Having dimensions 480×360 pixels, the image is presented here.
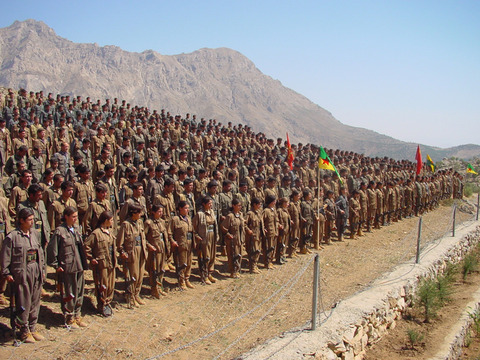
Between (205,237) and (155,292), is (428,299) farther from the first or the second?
(155,292)

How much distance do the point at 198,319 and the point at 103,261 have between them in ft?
6.02

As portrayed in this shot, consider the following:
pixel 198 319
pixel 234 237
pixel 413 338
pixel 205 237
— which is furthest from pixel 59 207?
pixel 413 338

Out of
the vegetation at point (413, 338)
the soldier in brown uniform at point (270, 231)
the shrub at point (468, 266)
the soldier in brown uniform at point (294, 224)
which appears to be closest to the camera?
the vegetation at point (413, 338)

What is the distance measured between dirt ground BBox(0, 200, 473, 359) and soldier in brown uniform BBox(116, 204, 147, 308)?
31 cm

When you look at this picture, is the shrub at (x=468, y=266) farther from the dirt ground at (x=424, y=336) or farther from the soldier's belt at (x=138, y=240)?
the soldier's belt at (x=138, y=240)

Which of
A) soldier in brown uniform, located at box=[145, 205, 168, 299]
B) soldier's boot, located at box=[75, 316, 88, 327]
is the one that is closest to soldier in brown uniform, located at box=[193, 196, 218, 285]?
soldier in brown uniform, located at box=[145, 205, 168, 299]

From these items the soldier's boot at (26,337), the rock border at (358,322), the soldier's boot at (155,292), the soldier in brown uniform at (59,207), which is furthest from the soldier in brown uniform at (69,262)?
the rock border at (358,322)

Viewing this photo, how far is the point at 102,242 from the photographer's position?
617 centimetres

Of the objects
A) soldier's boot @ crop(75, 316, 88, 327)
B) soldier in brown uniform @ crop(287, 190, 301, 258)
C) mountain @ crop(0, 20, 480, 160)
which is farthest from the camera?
mountain @ crop(0, 20, 480, 160)

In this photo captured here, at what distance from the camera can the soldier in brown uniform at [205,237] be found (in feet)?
26.8

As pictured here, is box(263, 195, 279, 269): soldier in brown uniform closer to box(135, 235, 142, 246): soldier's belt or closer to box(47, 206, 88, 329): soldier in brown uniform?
box(135, 235, 142, 246): soldier's belt

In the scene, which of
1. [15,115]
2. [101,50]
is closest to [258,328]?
[15,115]

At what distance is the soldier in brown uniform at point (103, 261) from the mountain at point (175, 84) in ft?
231

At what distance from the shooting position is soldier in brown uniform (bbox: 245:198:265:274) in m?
9.25
